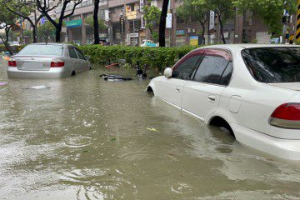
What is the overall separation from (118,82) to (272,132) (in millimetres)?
7335

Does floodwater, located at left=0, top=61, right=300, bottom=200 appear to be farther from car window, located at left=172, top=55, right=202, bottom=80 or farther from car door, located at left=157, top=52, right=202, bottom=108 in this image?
car window, located at left=172, top=55, right=202, bottom=80

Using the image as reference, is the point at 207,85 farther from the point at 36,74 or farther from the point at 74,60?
the point at 74,60

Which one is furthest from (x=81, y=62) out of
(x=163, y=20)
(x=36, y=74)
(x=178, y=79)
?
(x=178, y=79)

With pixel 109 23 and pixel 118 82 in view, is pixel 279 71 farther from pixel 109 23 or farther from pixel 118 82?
pixel 109 23

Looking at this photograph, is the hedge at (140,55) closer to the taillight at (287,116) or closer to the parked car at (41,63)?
the parked car at (41,63)

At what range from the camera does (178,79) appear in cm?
507

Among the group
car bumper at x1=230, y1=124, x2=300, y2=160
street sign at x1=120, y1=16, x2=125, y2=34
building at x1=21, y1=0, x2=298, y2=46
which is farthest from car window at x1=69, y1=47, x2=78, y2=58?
street sign at x1=120, y1=16, x2=125, y2=34

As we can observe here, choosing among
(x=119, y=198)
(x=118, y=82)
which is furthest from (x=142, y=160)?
(x=118, y=82)

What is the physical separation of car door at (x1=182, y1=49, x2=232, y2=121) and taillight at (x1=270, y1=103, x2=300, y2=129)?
919mm

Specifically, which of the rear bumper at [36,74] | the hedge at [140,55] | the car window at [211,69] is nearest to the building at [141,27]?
the hedge at [140,55]

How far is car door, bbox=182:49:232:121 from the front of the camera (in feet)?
12.6

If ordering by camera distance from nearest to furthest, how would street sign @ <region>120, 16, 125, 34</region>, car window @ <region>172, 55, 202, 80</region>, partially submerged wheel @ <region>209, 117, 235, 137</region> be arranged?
1. partially submerged wheel @ <region>209, 117, 235, 137</region>
2. car window @ <region>172, 55, 202, 80</region>
3. street sign @ <region>120, 16, 125, 34</region>

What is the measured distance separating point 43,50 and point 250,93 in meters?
7.93

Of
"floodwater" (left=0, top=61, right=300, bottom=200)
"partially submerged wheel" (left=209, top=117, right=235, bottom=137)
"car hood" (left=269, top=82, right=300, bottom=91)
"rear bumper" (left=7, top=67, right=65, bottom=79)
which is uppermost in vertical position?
"car hood" (left=269, top=82, right=300, bottom=91)
